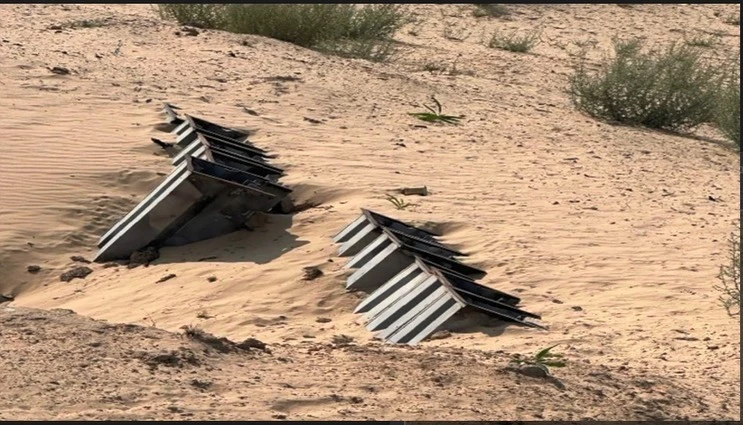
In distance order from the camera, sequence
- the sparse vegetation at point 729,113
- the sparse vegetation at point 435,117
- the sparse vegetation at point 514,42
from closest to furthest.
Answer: the sparse vegetation at point 435,117 → the sparse vegetation at point 729,113 → the sparse vegetation at point 514,42

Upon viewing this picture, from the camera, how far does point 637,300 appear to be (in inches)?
388

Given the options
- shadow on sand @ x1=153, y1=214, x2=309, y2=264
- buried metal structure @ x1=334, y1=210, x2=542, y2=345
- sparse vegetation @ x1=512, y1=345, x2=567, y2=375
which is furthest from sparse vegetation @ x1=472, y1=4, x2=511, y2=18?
sparse vegetation @ x1=512, y1=345, x2=567, y2=375

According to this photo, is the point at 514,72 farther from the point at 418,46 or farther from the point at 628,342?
the point at 628,342

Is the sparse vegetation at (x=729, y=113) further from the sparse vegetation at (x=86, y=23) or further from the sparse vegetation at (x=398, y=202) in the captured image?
the sparse vegetation at (x=86, y=23)

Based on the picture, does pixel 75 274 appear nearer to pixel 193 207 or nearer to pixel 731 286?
pixel 193 207

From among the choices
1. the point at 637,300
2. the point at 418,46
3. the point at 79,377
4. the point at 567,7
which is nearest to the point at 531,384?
the point at 79,377

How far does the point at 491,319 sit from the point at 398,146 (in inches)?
239

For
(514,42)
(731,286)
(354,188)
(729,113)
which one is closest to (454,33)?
(514,42)

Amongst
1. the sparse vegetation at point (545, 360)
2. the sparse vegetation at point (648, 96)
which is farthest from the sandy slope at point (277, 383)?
the sparse vegetation at point (648, 96)

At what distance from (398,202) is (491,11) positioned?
15.9 m

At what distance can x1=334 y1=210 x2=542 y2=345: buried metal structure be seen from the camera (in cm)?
912

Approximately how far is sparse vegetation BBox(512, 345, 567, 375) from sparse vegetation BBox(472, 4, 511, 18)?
19775mm

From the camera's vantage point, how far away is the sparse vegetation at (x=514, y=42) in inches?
935

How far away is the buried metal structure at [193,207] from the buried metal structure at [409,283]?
3.16 ft
